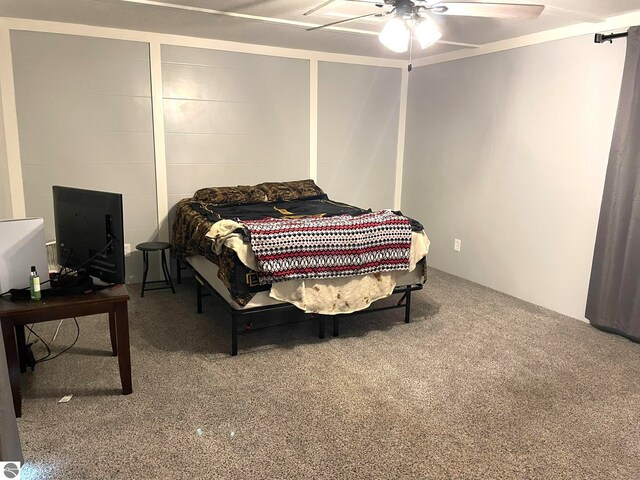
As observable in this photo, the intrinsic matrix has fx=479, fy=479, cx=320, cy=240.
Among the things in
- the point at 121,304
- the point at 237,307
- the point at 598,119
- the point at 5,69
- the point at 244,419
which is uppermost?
the point at 5,69

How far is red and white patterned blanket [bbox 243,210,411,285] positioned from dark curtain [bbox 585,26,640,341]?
4.78ft

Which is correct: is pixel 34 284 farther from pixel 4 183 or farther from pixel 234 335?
pixel 4 183

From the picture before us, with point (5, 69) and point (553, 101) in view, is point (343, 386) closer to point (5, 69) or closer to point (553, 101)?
point (553, 101)

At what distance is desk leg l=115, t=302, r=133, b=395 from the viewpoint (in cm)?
244

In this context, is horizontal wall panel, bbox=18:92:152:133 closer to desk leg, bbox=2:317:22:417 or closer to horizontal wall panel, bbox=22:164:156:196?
horizontal wall panel, bbox=22:164:156:196

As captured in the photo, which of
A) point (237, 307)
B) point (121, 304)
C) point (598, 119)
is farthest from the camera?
point (598, 119)

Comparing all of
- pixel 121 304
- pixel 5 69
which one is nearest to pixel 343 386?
pixel 121 304

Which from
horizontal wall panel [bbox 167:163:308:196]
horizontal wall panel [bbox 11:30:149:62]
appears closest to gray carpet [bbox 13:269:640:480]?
horizontal wall panel [bbox 167:163:308:196]

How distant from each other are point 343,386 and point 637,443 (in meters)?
1.43

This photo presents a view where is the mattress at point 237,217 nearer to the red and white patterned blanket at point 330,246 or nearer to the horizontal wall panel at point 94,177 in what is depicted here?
the red and white patterned blanket at point 330,246

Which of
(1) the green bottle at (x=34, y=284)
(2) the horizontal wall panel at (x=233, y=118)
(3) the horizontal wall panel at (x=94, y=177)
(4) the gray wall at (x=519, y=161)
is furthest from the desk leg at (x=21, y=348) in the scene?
(4) the gray wall at (x=519, y=161)

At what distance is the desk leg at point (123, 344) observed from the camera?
2.44 metres

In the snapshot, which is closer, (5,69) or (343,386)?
(343,386)

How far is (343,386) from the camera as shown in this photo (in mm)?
2705
